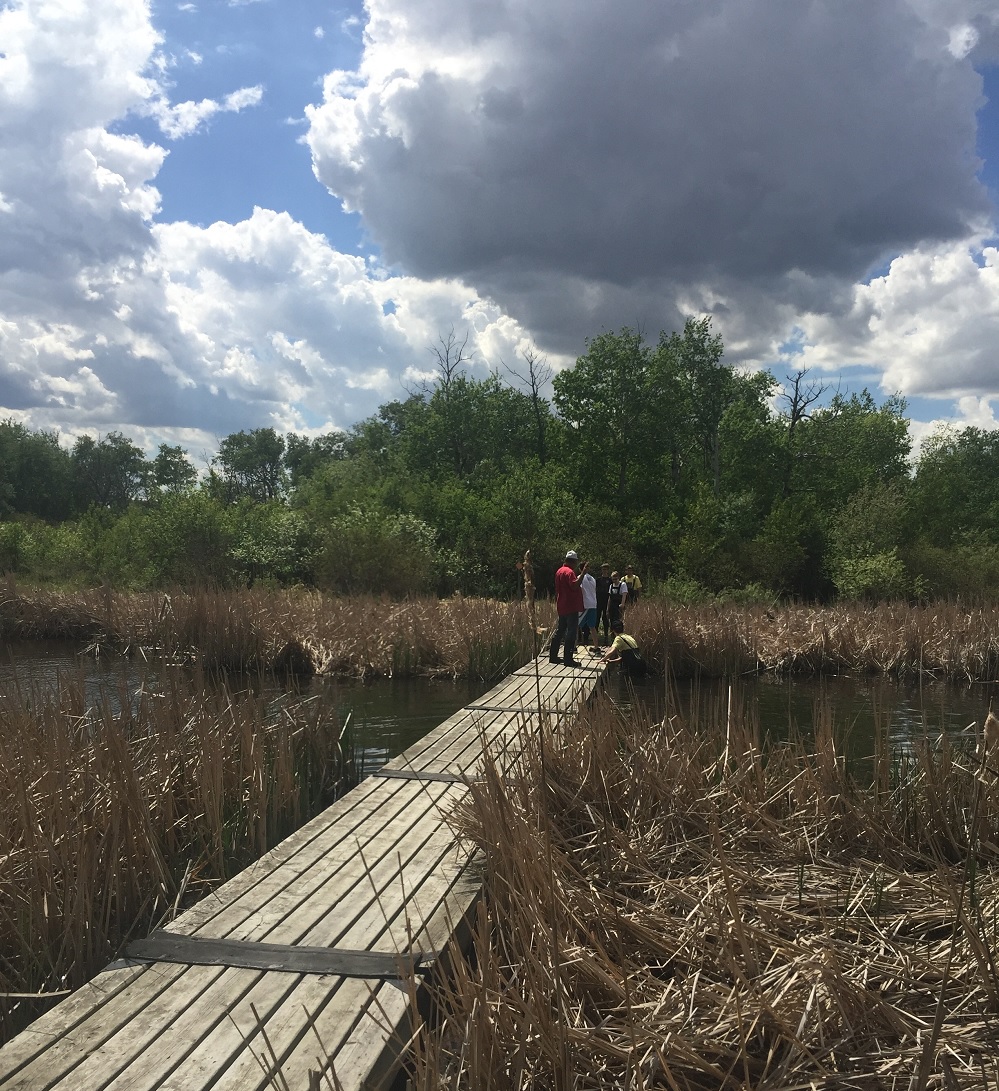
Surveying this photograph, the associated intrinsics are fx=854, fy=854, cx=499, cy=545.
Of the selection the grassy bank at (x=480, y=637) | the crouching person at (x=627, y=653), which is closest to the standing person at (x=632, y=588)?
the grassy bank at (x=480, y=637)

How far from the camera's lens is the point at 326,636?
1472cm

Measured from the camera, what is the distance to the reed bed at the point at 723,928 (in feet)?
7.44

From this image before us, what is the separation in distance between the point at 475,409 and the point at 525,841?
152ft

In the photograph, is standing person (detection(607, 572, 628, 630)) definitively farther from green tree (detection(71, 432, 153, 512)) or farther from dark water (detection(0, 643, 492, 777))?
green tree (detection(71, 432, 153, 512))

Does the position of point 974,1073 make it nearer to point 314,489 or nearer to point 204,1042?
point 204,1042

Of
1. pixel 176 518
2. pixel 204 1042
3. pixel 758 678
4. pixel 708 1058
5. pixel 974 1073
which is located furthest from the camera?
pixel 176 518

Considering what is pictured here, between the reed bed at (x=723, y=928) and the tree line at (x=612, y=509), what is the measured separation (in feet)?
57.4

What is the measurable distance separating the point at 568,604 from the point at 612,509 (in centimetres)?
1742

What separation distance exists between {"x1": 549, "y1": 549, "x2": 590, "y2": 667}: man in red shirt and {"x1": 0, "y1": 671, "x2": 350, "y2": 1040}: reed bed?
16.4ft

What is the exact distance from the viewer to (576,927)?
3021 millimetres

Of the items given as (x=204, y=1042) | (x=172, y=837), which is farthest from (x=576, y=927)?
(x=172, y=837)

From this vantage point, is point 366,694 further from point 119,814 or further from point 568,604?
point 119,814

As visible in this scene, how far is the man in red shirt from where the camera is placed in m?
10.9

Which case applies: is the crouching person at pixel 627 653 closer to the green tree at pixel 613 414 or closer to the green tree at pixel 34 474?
the green tree at pixel 613 414
